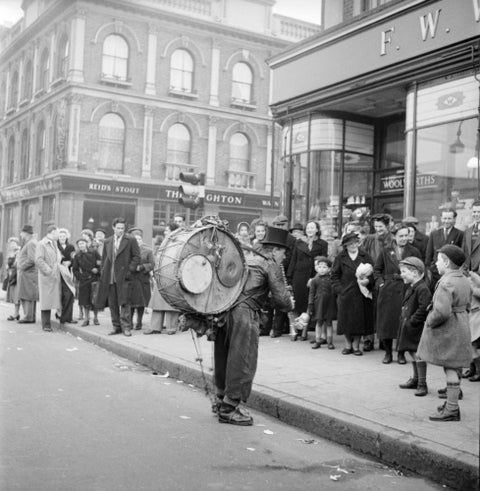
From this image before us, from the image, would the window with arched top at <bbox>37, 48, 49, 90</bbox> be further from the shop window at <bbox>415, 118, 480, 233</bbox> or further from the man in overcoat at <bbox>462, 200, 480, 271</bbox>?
the man in overcoat at <bbox>462, 200, 480, 271</bbox>

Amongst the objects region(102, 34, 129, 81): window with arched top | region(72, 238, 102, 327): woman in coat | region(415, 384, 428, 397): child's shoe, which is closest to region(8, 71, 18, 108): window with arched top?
region(102, 34, 129, 81): window with arched top

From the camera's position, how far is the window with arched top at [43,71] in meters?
29.2

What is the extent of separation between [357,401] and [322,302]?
11.3 ft

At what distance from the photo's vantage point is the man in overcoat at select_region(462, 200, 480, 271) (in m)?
7.85

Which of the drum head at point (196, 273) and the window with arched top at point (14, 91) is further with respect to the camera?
the window with arched top at point (14, 91)

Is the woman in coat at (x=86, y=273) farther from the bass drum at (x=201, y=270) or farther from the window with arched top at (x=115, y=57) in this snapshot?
the window with arched top at (x=115, y=57)

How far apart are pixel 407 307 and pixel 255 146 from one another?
80.7 feet

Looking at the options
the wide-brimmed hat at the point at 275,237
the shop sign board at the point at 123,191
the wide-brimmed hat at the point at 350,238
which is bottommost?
the wide-brimmed hat at the point at 275,237

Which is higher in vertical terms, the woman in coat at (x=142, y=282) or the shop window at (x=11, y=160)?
the shop window at (x=11, y=160)

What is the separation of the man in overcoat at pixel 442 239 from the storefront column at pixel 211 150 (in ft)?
69.9

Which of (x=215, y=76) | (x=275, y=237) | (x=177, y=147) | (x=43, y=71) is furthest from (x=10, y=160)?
(x=275, y=237)

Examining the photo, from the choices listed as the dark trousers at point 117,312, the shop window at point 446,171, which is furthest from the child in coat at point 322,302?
the dark trousers at point 117,312

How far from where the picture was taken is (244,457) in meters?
4.80

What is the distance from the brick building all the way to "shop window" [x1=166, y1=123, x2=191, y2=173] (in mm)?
53
